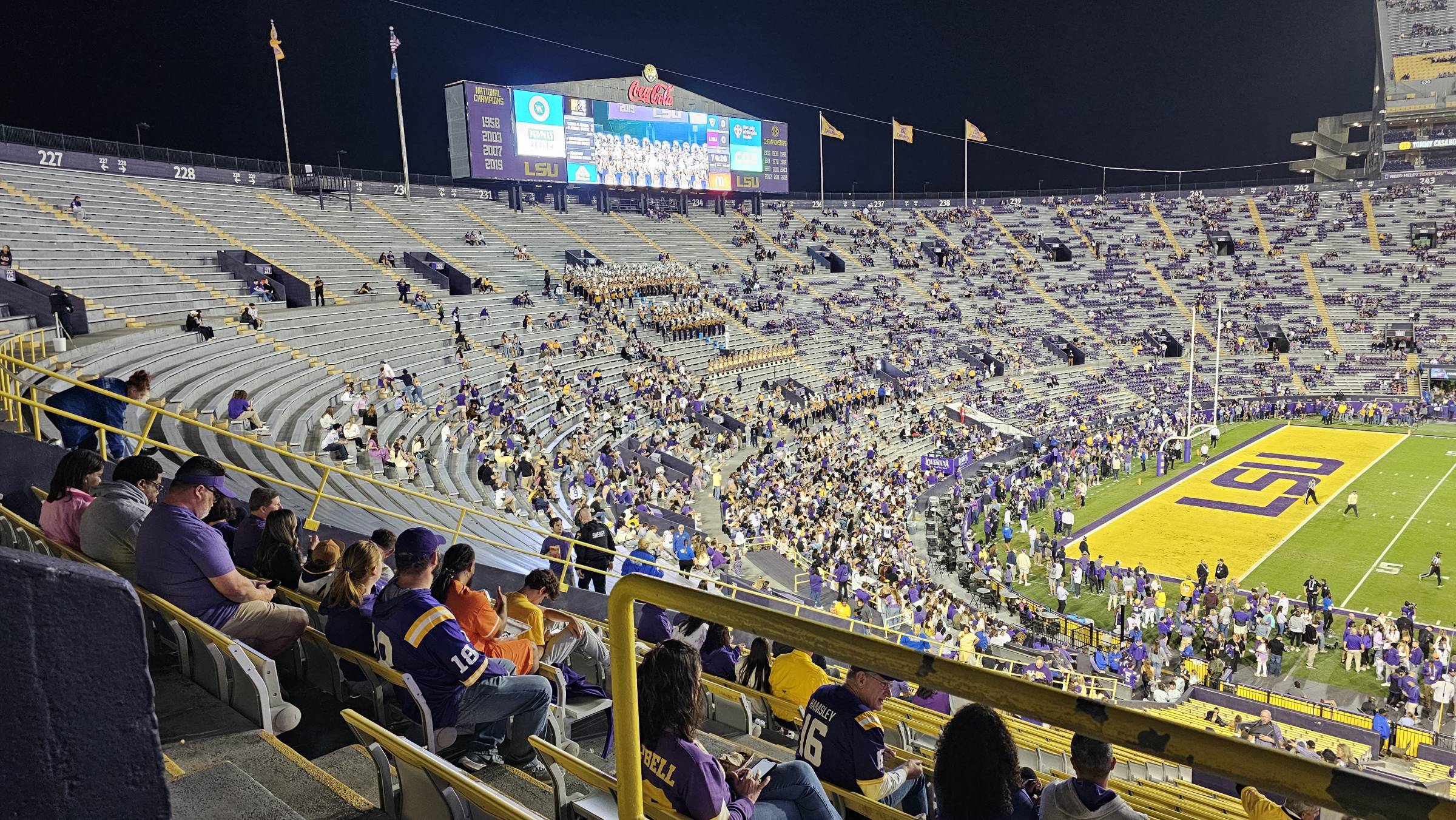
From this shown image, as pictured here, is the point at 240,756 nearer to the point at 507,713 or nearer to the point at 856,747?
the point at 507,713

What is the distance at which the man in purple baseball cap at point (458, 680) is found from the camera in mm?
3879

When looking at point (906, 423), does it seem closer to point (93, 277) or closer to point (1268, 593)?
point (1268, 593)

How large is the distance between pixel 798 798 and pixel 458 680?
1597 mm

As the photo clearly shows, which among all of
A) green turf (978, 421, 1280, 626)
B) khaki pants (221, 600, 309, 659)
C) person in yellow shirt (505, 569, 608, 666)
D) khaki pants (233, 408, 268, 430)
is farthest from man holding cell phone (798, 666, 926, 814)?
green turf (978, 421, 1280, 626)

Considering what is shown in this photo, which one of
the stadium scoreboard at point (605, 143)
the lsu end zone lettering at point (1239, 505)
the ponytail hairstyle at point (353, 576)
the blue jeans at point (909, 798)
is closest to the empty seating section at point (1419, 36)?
the lsu end zone lettering at point (1239, 505)

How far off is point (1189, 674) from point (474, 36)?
48059 millimetres

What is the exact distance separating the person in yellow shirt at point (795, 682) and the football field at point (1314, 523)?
19.7 metres

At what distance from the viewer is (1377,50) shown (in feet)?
227

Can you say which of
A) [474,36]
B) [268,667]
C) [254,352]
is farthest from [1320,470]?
[474,36]

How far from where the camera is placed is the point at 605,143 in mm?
46625

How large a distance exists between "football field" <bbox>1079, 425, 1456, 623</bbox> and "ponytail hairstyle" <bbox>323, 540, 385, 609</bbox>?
867 inches

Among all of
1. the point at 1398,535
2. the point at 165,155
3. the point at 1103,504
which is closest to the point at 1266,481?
the point at 1398,535

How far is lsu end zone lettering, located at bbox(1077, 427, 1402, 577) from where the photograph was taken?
24312 millimetres

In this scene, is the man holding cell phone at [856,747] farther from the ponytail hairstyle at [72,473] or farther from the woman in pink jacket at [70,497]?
the ponytail hairstyle at [72,473]
